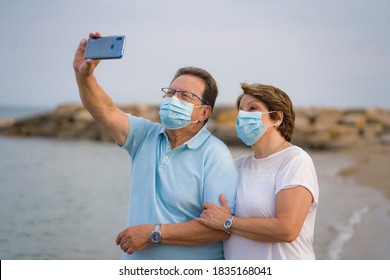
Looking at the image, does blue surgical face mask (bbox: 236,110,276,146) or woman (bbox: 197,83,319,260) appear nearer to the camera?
woman (bbox: 197,83,319,260)

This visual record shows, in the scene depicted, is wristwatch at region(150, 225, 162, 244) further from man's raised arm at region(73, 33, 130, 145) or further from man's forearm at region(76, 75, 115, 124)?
man's forearm at region(76, 75, 115, 124)

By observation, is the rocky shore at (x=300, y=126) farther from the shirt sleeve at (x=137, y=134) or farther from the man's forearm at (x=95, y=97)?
the man's forearm at (x=95, y=97)

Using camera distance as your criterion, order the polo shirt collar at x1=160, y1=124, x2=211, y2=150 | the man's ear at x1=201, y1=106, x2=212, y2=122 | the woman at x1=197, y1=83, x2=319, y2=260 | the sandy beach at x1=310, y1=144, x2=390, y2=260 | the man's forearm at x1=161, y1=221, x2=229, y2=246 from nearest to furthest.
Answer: the woman at x1=197, y1=83, x2=319, y2=260
the man's forearm at x1=161, y1=221, x2=229, y2=246
the polo shirt collar at x1=160, y1=124, x2=211, y2=150
the man's ear at x1=201, y1=106, x2=212, y2=122
the sandy beach at x1=310, y1=144, x2=390, y2=260

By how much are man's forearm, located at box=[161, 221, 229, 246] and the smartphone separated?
2.72 feet

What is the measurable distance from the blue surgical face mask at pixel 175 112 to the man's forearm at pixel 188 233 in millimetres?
502

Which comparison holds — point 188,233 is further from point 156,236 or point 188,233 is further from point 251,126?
point 251,126

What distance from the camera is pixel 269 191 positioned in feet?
9.10

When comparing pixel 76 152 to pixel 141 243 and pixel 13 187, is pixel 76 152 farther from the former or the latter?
pixel 141 243

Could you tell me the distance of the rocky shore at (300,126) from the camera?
21.2 meters

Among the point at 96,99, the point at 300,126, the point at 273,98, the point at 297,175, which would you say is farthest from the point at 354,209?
the point at 300,126

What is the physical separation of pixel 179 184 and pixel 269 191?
0.43 m

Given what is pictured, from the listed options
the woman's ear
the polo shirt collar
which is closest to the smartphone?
the polo shirt collar

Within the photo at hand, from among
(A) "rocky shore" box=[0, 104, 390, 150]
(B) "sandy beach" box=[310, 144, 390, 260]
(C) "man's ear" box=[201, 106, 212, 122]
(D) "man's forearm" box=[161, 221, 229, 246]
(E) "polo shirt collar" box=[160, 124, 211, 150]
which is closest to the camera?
(D) "man's forearm" box=[161, 221, 229, 246]

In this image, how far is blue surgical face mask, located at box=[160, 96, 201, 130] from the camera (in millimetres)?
3008
